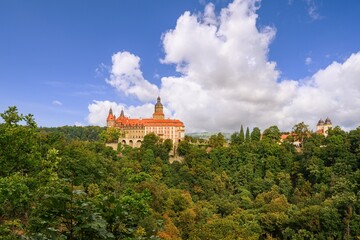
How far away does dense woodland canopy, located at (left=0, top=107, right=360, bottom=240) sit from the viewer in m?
4.21

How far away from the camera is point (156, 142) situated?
69.1m

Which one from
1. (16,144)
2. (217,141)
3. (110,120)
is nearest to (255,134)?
(217,141)

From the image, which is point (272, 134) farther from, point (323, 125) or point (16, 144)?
point (16, 144)

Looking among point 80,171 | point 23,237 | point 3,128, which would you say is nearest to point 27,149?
point 3,128

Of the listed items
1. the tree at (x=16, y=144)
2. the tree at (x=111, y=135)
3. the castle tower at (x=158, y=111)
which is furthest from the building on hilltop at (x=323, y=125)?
the tree at (x=16, y=144)

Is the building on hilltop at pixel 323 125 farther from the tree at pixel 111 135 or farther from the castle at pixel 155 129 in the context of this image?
the tree at pixel 111 135

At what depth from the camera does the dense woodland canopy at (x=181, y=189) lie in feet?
13.8

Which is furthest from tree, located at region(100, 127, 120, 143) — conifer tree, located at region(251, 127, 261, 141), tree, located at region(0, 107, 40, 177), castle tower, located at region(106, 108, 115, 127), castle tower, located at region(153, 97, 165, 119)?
tree, located at region(0, 107, 40, 177)

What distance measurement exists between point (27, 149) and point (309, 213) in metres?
29.5

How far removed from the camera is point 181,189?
50.7 metres

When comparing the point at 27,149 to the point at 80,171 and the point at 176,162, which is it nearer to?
the point at 80,171

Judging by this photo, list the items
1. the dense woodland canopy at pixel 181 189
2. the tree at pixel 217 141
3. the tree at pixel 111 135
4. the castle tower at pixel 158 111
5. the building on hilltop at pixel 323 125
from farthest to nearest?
the castle tower at pixel 158 111, the building on hilltop at pixel 323 125, the tree at pixel 111 135, the tree at pixel 217 141, the dense woodland canopy at pixel 181 189

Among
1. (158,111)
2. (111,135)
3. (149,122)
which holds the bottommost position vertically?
(111,135)

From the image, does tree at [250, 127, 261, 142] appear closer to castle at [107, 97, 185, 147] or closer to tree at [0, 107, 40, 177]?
castle at [107, 97, 185, 147]
